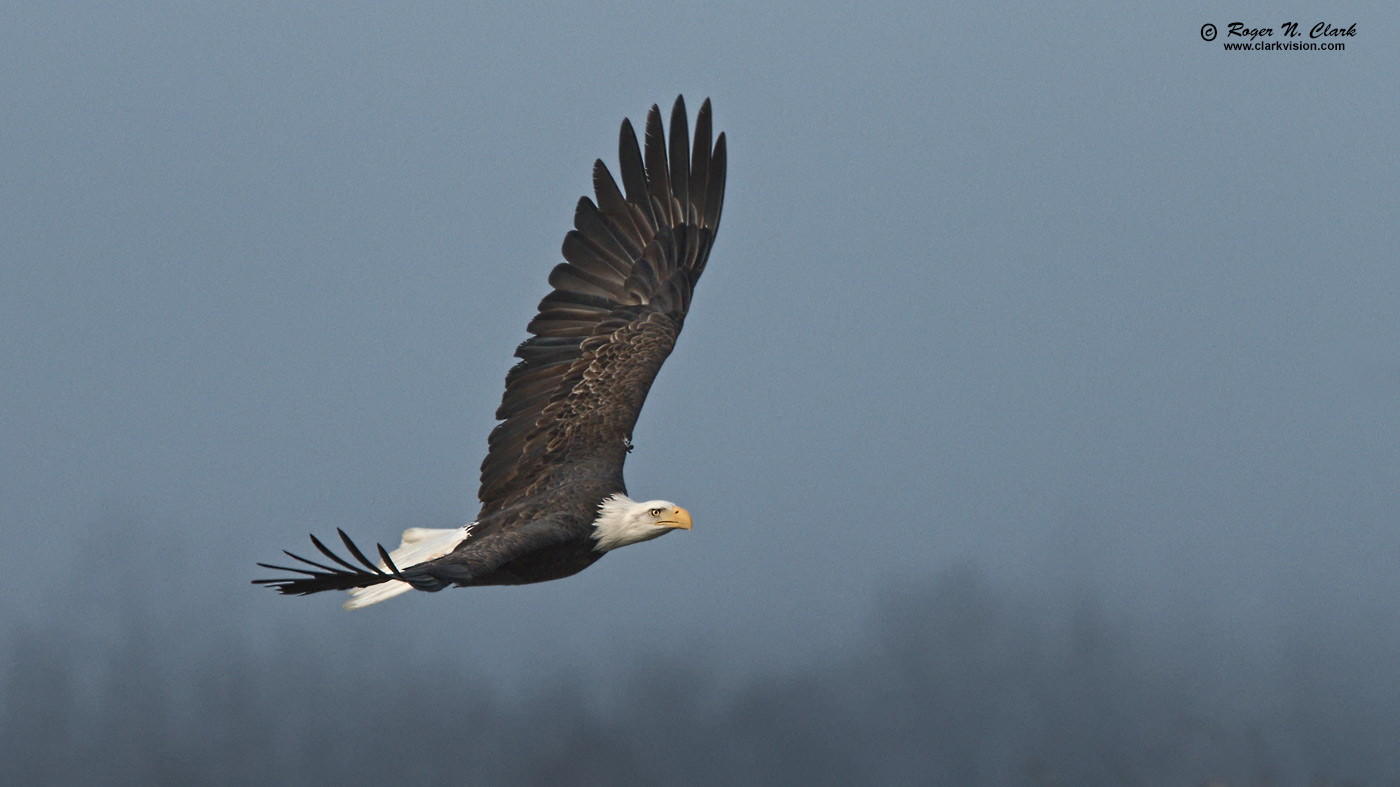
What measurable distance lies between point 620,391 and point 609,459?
78cm

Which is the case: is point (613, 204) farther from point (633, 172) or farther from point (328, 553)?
point (328, 553)

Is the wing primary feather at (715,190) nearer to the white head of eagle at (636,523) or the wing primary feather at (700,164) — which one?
the wing primary feather at (700,164)

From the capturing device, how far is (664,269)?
14711 millimetres

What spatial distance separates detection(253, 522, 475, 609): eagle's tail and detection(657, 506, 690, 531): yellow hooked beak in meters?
1.67

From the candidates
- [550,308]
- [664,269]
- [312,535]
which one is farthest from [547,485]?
[312,535]

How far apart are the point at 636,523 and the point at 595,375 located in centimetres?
196

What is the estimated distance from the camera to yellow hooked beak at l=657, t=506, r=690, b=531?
40.4ft

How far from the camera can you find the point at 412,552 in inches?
496

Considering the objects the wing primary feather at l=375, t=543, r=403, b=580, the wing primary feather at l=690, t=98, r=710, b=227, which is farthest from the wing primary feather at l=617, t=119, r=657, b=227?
the wing primary feather at l=375, t=543, r=403, b=580

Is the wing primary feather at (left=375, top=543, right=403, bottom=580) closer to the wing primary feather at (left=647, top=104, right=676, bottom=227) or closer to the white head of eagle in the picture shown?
the white head of eagle

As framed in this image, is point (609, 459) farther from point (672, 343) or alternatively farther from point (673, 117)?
point (673, 117)

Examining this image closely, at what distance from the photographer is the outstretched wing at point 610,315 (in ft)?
43.7

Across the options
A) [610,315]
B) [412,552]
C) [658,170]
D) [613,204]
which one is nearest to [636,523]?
[412,552]

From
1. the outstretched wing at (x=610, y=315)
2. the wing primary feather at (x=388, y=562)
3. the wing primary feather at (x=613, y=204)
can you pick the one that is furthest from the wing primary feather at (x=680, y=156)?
the wing primary feather at (x=388, y=562)
